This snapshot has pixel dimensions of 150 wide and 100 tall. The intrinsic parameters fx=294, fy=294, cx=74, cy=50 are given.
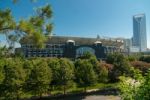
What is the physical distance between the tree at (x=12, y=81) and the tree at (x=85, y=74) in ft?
28.6

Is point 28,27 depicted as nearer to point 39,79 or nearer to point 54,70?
point 39,79

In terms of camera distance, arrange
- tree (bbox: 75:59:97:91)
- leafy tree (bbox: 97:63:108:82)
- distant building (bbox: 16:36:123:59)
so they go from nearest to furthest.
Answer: tree (bbox: 75:59:97:91)
leafy tree (bbox: 97:63:108:82)
distant building (bbox: 16:36:123:59)

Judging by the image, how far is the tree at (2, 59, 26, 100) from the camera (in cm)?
3017

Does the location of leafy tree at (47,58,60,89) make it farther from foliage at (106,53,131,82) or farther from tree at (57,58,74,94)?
foliage at (106,53,131,82)

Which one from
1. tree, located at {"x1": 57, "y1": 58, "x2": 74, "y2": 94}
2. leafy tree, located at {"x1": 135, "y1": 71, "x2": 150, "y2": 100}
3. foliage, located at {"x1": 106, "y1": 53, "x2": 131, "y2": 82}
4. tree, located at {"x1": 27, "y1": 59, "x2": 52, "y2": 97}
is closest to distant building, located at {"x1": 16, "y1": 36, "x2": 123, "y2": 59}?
foliage, located at {"x1": 106, "y1": 53, "x2": 131, "y2": 82}

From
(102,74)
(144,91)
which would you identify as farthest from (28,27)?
(102,74)

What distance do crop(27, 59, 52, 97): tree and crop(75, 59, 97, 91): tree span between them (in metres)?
5.16

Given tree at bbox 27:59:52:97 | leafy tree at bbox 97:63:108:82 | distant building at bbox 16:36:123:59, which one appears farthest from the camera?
distant building at bbox 16:36:123:59

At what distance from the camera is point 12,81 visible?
30.2m

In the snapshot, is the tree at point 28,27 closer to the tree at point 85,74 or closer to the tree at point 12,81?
the tree at point 12,81

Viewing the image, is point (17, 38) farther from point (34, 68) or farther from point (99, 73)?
point (99, 73)

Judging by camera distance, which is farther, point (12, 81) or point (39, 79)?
point (39, 79)

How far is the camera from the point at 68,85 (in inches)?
1415

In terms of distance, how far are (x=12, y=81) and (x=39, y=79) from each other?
3579 millimetres
